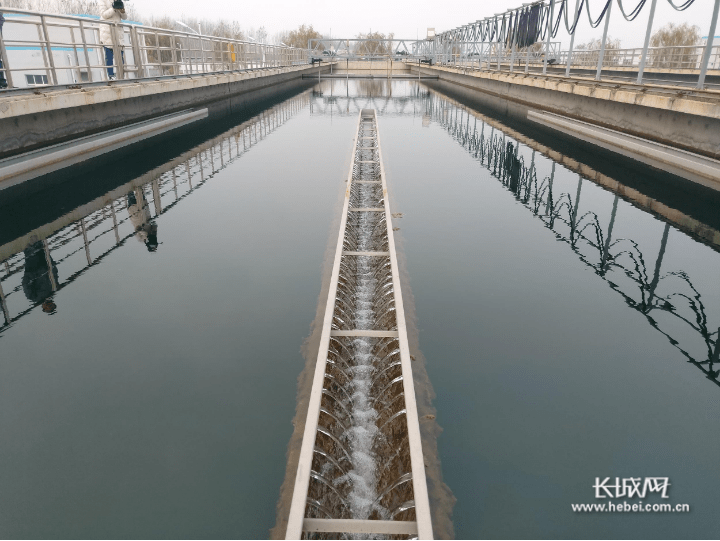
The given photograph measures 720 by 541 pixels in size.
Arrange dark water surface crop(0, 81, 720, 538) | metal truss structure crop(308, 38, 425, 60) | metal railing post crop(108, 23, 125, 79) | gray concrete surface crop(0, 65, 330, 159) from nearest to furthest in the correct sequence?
dark water surface crop(0, 81, 720, 538), gray concrete surface crop(0, 65, 330, 159), metal railing post crop(108, 23, 125, 79), metal truss structure crop(308, 38, 425, 60)

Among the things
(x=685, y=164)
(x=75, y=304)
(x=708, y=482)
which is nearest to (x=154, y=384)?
(x=75, y=304)

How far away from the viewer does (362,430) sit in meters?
3.95

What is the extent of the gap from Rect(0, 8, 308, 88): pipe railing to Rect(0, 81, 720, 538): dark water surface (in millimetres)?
3803

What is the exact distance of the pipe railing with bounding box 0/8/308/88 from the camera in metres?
10.4

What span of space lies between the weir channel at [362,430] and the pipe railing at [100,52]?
802 cm

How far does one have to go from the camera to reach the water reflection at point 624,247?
5.40m

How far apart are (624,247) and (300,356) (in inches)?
224

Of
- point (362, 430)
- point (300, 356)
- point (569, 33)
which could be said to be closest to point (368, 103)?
point (569, 33)

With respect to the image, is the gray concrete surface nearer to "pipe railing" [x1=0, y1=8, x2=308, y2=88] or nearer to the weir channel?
"pipe railing" [x1=0, y1=8, x2=308, y2=88]

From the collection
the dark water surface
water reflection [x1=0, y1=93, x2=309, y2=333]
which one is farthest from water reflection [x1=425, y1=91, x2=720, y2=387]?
water reflection [x1=0, y1=93, x2=309, y2=333]

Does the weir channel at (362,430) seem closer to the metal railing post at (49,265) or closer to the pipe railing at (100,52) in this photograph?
the metal railing post at (49,265)

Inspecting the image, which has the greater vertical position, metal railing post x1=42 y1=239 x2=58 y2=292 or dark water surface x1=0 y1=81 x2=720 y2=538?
metal railing post x1=42 y1=239 x2=58 y2=292

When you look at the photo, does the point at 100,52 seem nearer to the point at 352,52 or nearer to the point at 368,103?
the point at 368,103

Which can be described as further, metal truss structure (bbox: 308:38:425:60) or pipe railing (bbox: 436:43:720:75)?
metal truss structure (bbox: 308:38:425:60)
